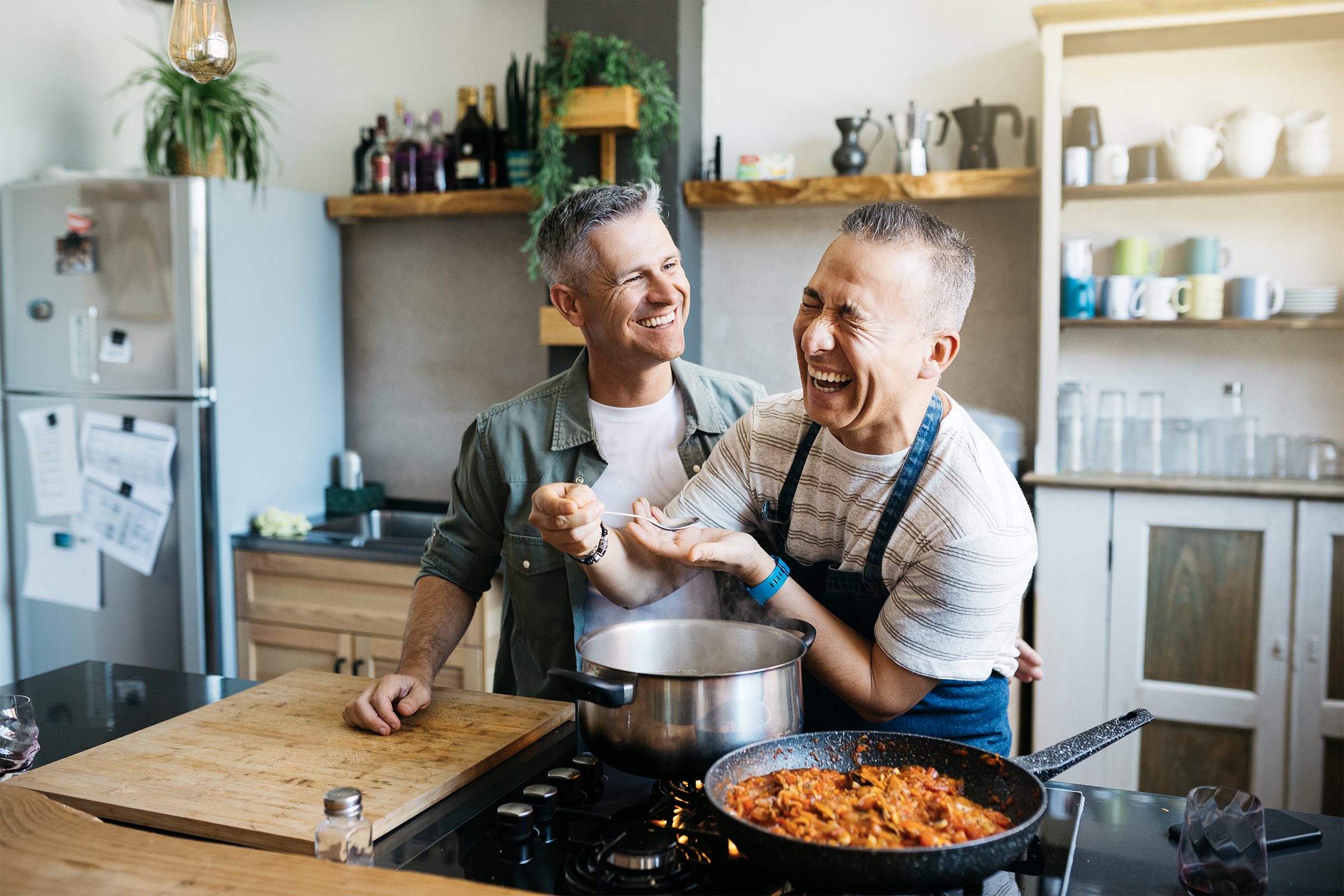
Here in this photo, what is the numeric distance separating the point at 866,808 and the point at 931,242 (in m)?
0.72

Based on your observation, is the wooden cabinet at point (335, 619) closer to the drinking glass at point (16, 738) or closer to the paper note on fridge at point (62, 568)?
the paper note on fridge at point (62, 568)

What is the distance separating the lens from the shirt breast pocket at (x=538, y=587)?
189 cm

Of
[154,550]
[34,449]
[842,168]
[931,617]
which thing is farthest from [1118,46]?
[34,449]

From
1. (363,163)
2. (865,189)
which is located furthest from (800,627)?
(363,163)

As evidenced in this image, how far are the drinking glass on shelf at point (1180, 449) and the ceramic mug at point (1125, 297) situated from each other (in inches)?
13.8

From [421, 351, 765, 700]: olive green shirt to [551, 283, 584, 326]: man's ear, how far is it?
0.31 feet

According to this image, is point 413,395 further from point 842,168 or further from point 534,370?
point 842,168

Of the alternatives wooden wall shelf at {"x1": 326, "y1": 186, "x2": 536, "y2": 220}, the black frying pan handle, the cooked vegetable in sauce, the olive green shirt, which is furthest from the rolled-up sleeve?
wooden wall shelf at {"x1": 326, "y1": 186, "x2": 536, "y2": 220}

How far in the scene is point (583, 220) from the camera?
1877 millimetres

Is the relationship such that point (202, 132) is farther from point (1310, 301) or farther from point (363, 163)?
point (1310, 301)

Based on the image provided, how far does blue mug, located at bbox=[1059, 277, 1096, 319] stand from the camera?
3.01 metres

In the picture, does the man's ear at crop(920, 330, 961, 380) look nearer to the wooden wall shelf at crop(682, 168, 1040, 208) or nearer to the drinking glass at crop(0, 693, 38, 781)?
the drinking glass at crop(0, 693, 38, 781)

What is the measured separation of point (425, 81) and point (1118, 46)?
7.73 feet

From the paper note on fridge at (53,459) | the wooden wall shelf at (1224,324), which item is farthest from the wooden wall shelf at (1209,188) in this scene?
the paper note on fridge at (53,459)
